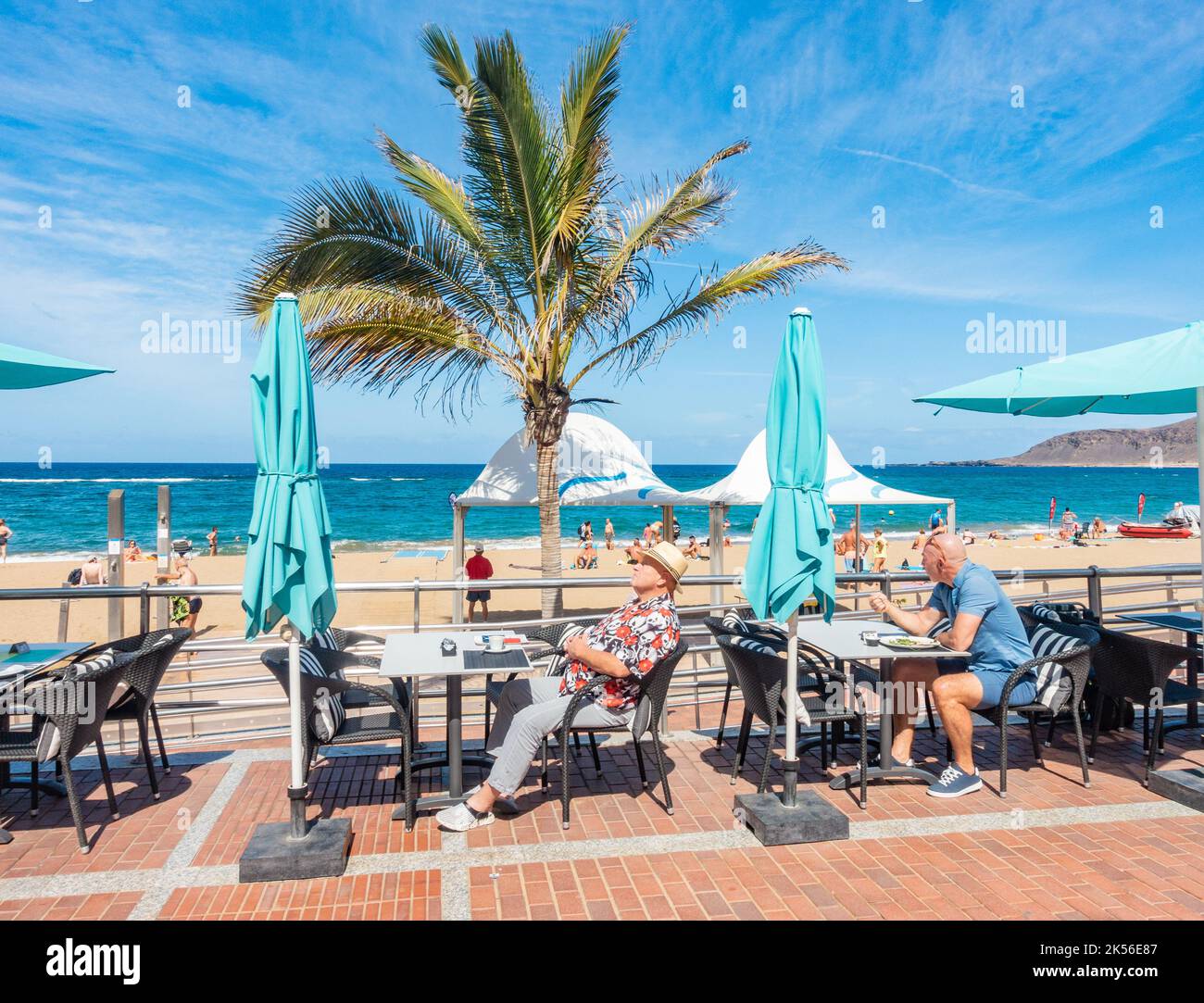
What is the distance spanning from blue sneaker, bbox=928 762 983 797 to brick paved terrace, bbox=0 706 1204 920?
0.19ft

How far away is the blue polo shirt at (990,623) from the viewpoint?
4.80 m

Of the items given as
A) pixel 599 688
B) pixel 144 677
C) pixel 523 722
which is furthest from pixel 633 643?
pixel 144 677

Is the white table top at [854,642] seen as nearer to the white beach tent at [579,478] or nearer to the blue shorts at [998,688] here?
the blue shorts at [998,688]

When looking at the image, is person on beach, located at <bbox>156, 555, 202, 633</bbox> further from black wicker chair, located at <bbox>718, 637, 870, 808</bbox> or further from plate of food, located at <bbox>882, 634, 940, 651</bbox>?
plate of food, located at <bbox>882, 634, 940, 651</bbox>

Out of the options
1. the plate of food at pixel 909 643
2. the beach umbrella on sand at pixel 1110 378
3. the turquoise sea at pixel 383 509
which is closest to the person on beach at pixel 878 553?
the beach umbrella on sand at pixel 1110 378

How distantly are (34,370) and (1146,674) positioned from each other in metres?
6.71

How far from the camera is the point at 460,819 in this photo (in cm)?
425

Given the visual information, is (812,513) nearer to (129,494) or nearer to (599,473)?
(599,473)

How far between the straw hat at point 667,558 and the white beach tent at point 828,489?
7.12 metres

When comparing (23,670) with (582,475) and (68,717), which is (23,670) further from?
(582,475)

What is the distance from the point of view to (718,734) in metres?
5.70

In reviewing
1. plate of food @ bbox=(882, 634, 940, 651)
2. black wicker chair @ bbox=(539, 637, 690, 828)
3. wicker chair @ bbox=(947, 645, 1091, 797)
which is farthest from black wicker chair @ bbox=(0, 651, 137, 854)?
wicker chair @ bbox=(947, 645, 1091, 797)

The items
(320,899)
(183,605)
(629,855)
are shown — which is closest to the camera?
A: (320,899)

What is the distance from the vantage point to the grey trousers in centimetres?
430
